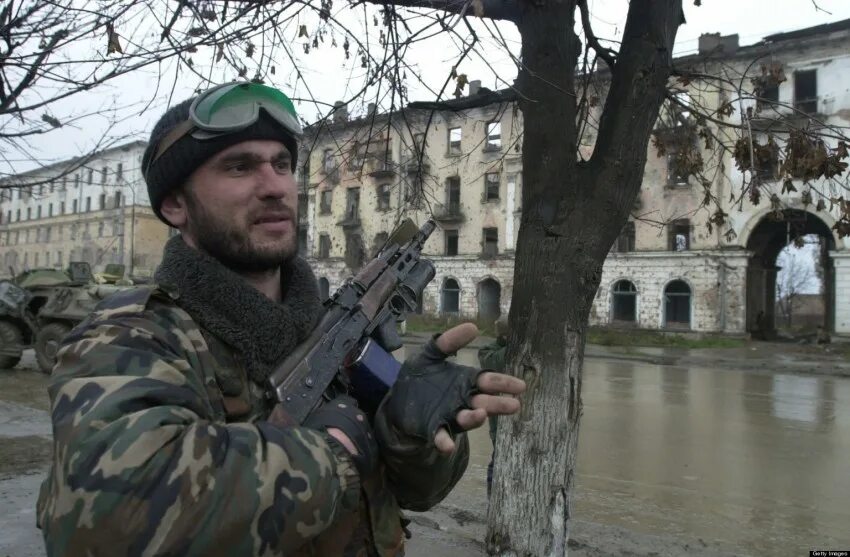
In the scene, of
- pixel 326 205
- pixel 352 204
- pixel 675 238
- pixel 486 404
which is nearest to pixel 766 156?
pixel 486 404

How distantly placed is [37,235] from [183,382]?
65.5 m

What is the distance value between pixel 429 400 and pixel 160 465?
542 millimetres

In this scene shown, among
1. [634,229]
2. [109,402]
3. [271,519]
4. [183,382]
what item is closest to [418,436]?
[271,519]

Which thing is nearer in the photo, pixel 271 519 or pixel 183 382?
pixel 271 519

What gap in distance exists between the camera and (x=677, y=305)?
26.9 metres

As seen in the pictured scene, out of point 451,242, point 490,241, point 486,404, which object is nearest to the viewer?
point 486,404

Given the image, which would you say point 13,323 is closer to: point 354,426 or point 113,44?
point 113,44

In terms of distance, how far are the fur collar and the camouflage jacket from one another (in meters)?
0.14

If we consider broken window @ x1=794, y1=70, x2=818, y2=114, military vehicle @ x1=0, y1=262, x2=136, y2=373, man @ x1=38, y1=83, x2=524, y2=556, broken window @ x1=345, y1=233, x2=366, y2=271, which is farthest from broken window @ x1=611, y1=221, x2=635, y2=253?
man @ x1=38, y1=83, x2=524, y2=556

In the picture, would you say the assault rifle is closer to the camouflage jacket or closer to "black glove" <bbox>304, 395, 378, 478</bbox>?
"black glove" <bbox>304, 395, 378, 478</bbox>

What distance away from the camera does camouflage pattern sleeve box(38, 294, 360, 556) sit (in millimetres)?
977

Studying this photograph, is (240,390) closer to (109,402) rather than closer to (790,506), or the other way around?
(109,402)

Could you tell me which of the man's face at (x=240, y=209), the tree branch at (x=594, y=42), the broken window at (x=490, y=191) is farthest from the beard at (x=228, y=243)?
the broken window at (x=490, y=191)

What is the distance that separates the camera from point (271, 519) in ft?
3.42
